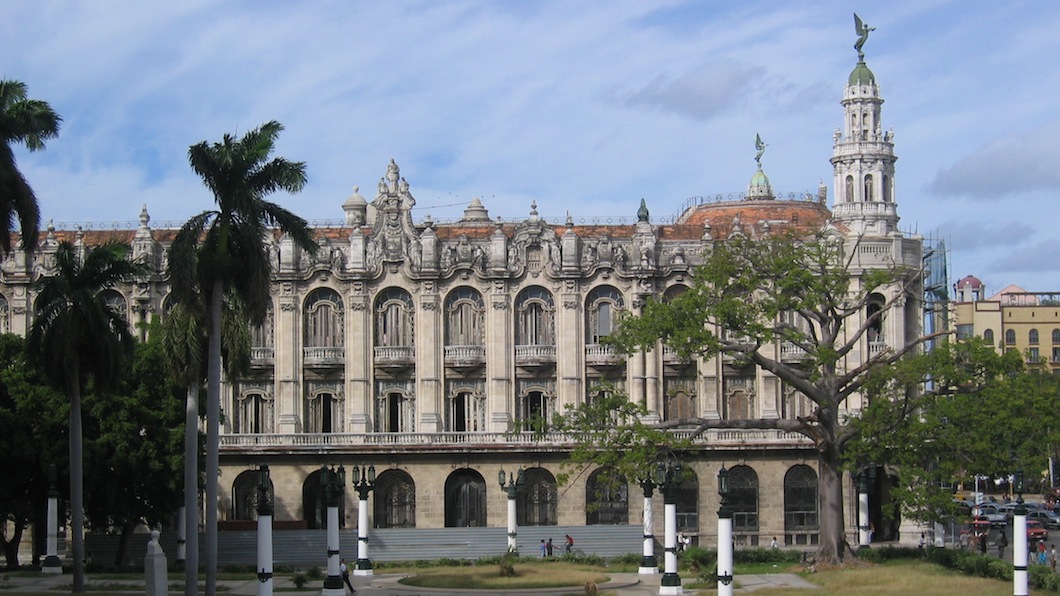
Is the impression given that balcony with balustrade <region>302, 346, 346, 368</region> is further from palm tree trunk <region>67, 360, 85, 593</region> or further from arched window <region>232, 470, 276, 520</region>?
palm tree trunk <region>67, 360, 85, 593</region>

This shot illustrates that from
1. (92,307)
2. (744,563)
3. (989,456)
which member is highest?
(92,307)

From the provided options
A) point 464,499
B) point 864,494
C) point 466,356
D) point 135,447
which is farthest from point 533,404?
point 864,494

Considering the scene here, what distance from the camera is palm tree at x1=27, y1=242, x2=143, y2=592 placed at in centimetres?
6025

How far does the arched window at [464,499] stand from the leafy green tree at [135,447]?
16080 millimetres

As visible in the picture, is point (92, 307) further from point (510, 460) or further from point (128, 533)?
point (510, 460)

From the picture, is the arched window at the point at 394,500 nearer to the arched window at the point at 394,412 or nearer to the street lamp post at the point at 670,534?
the arched window at the point at 394,412

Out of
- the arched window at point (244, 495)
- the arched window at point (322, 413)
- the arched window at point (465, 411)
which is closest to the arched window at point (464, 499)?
the arched window at point (465, 411)

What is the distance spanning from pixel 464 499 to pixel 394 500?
3465 millimetres

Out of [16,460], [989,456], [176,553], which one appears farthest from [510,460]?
[989,456]

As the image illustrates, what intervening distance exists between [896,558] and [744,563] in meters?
6.04

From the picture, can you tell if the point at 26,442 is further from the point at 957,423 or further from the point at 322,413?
the point at 957,423

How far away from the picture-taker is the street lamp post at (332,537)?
2210 inches

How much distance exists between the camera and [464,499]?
89000 millimetres

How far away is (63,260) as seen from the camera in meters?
61.0
